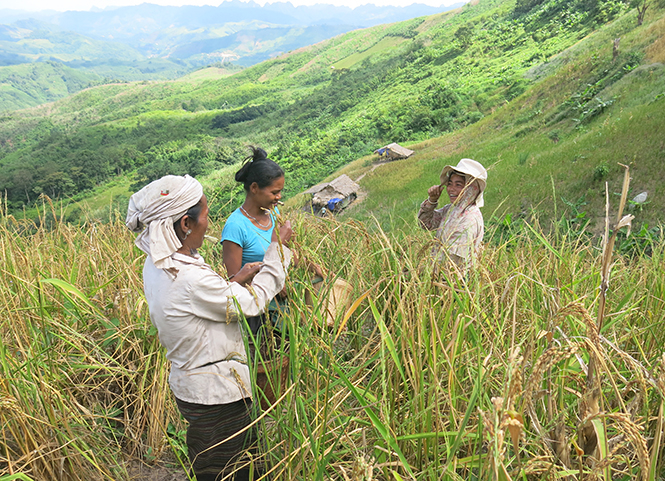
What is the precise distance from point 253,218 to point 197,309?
3.32 ft

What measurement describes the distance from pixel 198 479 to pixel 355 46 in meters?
124

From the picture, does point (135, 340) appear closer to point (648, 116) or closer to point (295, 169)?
point (648, 116)

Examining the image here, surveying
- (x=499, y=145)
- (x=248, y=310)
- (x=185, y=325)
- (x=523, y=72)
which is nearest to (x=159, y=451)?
(x=185, y=325)

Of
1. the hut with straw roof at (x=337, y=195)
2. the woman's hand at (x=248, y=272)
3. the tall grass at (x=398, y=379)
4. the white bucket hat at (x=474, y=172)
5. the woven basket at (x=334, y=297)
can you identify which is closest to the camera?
the tall grass at (x=398, y=379)

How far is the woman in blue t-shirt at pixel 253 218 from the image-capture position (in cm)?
234

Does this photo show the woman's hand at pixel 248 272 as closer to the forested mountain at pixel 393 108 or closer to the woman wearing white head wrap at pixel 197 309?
the woman wearing white head wrap at pixel 197 309

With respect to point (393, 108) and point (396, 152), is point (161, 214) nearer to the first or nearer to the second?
point (396, 152)

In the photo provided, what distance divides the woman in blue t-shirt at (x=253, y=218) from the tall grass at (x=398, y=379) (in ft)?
1.40

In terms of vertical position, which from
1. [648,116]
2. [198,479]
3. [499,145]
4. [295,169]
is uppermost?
[198,479]

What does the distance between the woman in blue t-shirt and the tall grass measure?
16.8 inches

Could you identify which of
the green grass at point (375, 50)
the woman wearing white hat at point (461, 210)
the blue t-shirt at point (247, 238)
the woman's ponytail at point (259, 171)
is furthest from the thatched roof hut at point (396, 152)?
the green grass at point (375, 50)

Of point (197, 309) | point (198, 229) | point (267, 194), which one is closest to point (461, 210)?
point (267, 194)

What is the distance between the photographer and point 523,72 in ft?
95.1

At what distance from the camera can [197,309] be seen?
1.56 metres
